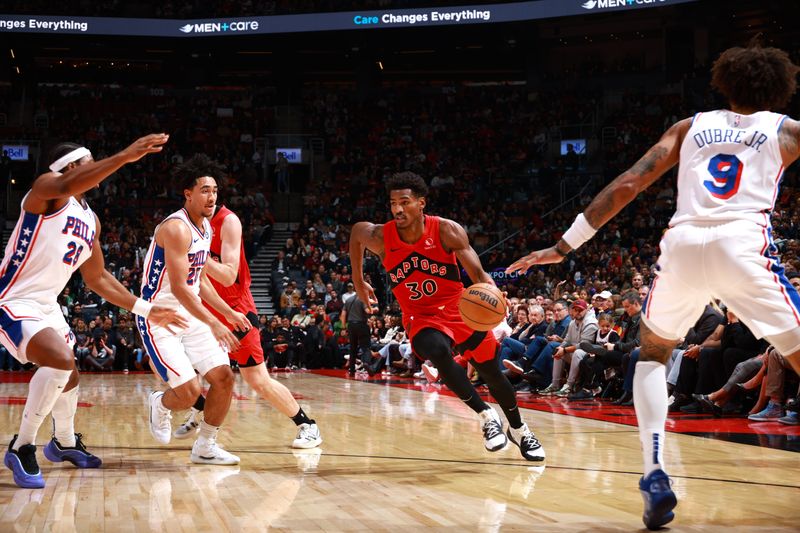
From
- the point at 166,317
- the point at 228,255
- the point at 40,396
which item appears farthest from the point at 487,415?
the point at 40,396

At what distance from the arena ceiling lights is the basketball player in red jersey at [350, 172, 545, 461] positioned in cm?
2184

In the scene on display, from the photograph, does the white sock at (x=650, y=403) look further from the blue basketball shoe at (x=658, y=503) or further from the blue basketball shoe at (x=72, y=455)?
the blue basketball shoe at (x=72, y=455)

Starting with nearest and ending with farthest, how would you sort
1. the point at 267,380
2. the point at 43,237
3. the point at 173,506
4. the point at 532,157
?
the point at 173,506, the point at 43,237, the point at 267,380, the point at 532,157

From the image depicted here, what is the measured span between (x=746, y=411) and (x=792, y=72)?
5363 mm

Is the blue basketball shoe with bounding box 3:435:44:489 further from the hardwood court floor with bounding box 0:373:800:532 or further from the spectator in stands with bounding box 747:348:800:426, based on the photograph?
the spectator in stands with bounding box 747:348:800:426

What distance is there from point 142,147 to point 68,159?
901 mm

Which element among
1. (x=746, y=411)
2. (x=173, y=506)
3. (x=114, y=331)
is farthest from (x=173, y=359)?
(x=114, y=331)

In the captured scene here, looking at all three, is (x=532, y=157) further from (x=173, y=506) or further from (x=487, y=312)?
(x=173, y=506)

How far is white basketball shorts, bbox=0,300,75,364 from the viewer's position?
436 cm

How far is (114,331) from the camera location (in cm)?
1689

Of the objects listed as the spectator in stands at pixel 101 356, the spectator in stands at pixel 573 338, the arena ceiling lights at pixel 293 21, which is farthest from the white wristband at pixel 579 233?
the arena ceiling lights at pixel 293 21

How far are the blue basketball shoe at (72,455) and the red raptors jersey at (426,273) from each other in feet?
7.00

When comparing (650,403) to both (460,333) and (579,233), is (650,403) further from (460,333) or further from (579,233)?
(460,333)

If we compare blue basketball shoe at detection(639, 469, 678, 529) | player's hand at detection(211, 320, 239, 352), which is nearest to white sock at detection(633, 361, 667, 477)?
blue basketball shoe at detection(639, 469, 678, 529)
